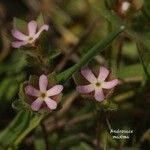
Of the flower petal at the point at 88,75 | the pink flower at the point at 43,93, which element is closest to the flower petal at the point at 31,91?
the pink flower at the point at 43,93

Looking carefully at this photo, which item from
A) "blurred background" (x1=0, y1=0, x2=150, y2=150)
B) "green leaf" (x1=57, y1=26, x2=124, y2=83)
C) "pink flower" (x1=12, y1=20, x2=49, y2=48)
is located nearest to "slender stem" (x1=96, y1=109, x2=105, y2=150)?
"blurred background" (x1=0, y1=0, x2=150, y2=150)

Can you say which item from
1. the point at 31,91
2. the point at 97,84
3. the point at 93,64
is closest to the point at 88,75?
the point at 97,84

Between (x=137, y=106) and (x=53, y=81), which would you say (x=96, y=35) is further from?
(x=53, y=81)

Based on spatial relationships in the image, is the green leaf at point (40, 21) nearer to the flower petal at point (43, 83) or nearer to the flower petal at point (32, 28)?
the flower petal at point (32, 28)

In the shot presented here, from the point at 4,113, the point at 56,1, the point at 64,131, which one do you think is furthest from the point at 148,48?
the point at 56,1

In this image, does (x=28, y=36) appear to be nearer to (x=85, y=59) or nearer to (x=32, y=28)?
(x=32, y=28)

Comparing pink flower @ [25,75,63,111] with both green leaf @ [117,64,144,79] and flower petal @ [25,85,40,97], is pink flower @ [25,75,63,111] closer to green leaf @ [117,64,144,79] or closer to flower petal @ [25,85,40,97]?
flower petal @ [25,85,40,97]
